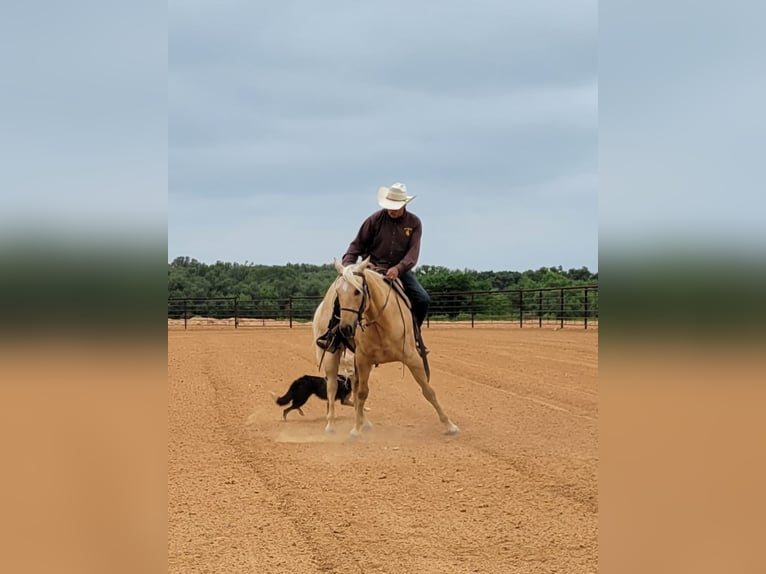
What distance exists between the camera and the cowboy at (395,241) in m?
6.78

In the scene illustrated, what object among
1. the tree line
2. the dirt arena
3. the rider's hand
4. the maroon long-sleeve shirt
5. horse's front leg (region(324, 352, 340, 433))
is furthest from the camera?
the tree line

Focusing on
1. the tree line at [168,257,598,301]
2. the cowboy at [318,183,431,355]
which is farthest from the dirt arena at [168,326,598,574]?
the tree line at [168,257,598,301]

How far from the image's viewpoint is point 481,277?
43156 mm

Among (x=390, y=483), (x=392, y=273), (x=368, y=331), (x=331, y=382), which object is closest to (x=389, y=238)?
(x=392, y=273)

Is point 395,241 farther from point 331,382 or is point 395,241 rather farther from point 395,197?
point 331,382

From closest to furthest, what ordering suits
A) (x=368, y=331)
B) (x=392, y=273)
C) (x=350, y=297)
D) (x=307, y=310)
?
(x=350, y=297)
(x=368, y=331)
(x=392, y=273)
(x=307, y=310)

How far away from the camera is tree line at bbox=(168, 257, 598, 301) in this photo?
115ft

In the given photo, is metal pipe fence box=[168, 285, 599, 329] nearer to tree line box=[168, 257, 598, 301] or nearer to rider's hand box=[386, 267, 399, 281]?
tree line box=[168, 257, 598, 301]

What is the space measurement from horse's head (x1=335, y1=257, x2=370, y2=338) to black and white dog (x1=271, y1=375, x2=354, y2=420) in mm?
2068

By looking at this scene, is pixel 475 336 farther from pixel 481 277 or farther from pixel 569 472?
pixel 481 277

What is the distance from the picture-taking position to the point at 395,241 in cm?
695

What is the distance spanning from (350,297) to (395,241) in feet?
4.50
